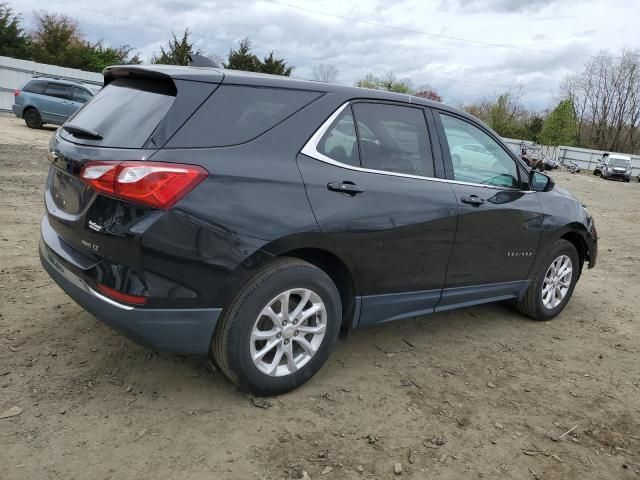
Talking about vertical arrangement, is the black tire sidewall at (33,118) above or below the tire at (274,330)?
above

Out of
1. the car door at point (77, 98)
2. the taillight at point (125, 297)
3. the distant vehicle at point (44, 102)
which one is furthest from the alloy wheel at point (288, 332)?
the car door at point (77, 98)

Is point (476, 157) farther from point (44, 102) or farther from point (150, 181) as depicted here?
point (44, 102)

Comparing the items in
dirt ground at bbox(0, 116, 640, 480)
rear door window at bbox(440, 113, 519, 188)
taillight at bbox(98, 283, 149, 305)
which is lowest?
dirt ground at bbox(0, 116, 640, 480)

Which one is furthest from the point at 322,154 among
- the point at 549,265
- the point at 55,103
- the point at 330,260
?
the point at 55,103

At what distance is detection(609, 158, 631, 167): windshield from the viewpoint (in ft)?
112

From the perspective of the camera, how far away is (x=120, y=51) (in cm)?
4031

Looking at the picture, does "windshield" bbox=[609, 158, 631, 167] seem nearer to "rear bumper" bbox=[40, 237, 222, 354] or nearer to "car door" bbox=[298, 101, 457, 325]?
"car door" bbox=[298, 101, 457, 325]

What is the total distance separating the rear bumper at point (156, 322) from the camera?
2.69 m

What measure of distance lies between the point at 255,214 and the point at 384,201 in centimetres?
88

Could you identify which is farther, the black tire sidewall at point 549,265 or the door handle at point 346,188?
the black tire sidewall at point 549,265

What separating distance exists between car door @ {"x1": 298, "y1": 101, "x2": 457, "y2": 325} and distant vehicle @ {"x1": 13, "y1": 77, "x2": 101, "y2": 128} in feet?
53.0

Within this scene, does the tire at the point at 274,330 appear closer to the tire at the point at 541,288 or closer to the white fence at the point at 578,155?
the tire at the point at 541,288

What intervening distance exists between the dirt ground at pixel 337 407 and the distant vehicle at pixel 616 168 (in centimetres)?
3333

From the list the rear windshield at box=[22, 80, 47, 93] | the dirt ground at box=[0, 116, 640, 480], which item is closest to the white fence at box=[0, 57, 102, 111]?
the rear windshield at box=[22, 80, 47, 93]
